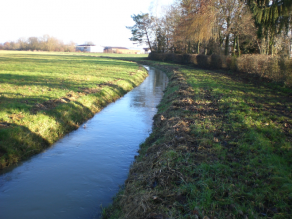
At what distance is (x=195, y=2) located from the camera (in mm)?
27406

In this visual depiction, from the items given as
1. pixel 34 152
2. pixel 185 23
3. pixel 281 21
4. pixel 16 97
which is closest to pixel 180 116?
pixel 34 152

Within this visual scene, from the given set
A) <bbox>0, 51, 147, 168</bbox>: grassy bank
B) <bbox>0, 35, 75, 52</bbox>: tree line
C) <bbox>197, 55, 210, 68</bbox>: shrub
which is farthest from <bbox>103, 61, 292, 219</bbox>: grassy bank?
<bbox>0, 35, 75, 52</bbox>: tree line

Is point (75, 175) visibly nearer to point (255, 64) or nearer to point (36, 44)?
point (255, 64)

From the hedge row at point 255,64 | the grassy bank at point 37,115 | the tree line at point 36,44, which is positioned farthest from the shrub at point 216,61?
the tree line at point 36,44

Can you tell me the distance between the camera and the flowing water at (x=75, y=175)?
4.40 m

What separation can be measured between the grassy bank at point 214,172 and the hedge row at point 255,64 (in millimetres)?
7467

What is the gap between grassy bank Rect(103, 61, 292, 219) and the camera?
3.51m

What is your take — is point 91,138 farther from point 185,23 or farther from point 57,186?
point 185,23

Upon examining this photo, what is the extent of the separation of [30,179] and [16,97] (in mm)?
5771

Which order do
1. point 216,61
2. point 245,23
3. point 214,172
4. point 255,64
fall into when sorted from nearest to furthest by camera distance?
point 214,172 < point 255,64 < point 245,23 < point 216,61

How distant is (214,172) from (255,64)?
53.6 ft

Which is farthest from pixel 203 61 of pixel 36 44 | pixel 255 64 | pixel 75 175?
pixel 36 44

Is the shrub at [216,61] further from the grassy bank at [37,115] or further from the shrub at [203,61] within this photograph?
the grassy bank at [37,115]

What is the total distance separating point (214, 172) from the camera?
4.46 meters
